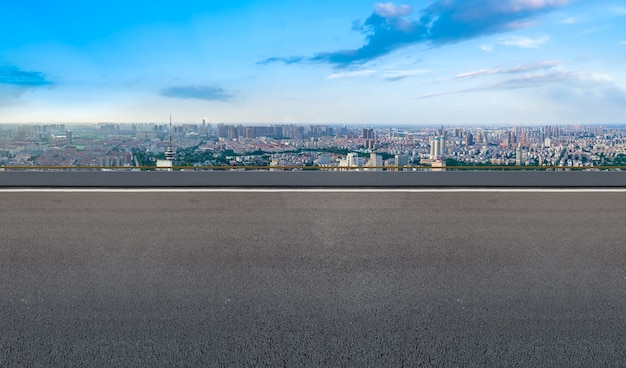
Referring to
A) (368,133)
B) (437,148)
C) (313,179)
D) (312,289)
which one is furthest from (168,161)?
(312,289)

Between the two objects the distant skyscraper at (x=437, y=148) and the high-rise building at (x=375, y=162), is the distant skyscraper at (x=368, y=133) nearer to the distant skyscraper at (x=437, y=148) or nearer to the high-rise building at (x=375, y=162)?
the high-rise building at (x=375, y=162)

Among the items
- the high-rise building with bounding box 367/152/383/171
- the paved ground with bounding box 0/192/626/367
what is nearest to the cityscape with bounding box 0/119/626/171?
the high-rise building with bounding box 367/152/383/171

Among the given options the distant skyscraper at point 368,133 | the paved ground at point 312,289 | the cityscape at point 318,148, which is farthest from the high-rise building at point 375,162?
the paved ground at point 312,289

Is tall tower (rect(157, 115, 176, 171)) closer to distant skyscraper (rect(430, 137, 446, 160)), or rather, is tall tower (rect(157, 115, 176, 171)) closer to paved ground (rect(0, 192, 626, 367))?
paved ground (rect(0, 192, 626, 367))

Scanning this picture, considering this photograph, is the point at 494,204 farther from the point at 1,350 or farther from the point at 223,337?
the point at 1,350

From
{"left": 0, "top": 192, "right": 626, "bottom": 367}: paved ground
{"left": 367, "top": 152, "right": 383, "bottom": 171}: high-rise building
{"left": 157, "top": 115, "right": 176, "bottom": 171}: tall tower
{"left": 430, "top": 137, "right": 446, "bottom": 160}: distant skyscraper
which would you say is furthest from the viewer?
{"left": 430, "top": 137, "right": 446, "bottom": 160}: distant skyscraper

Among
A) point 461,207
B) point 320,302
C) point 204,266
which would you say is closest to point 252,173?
point 461,207
